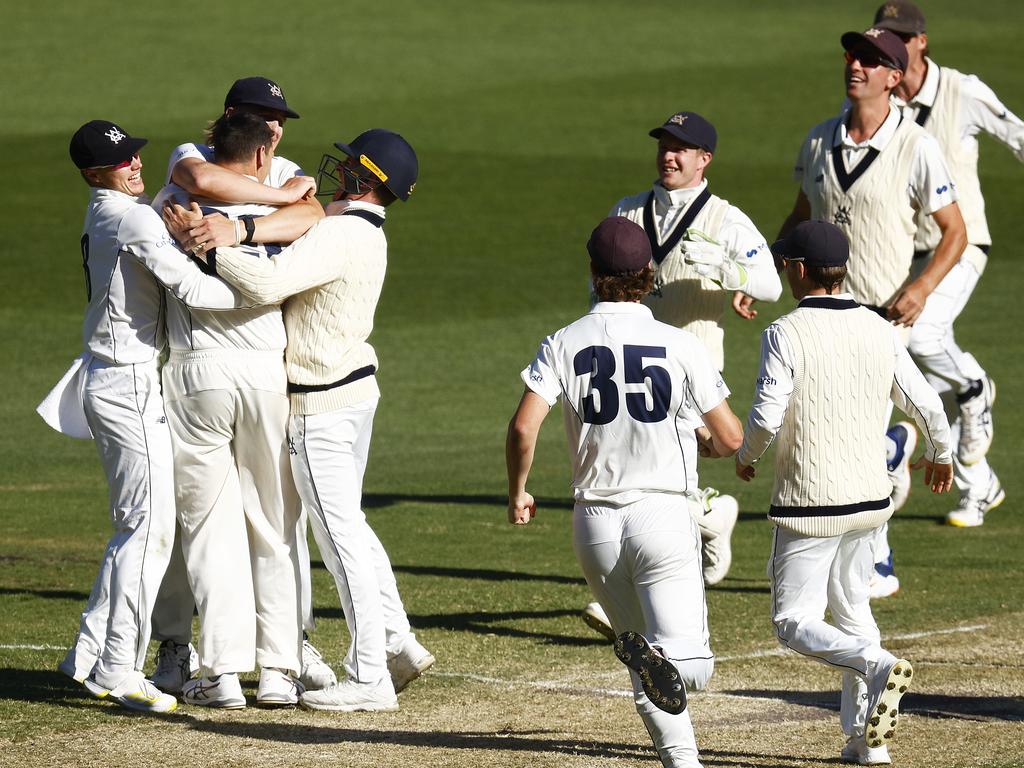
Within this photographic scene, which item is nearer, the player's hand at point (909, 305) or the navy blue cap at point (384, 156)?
the navy blue cap at point (384, 156)

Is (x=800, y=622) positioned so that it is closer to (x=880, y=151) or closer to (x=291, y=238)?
(x=291, y=238)

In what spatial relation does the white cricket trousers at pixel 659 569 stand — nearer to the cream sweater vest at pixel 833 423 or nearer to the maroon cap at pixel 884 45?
the cream sweater vest at pixel 833 423

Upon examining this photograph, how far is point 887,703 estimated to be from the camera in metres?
6.25

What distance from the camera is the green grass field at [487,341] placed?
7133 mm

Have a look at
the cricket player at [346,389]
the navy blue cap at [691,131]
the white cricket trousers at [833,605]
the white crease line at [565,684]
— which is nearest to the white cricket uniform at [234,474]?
the cricket player at [346,389]

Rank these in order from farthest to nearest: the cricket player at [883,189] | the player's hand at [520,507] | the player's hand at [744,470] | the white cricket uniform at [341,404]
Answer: the cricket player at [883,189]
the white cricket uniform at [341,404]
the player's hand at [744,470]
the player's hand at [520,507]

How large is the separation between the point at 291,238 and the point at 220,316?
1.41ft

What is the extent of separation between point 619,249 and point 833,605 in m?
1.71

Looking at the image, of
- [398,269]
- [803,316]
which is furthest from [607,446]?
[398,269]

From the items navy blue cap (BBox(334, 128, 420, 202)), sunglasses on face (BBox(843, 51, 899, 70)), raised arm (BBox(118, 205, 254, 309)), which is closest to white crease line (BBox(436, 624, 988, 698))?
raised arm (BBox(118, 205, 254, 309))

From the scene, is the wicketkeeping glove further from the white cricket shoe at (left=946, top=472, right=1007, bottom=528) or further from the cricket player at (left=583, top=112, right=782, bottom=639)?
the white cricket shoe at (left=946, top=472, right=1007, bottom=528)

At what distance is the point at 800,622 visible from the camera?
263 inches

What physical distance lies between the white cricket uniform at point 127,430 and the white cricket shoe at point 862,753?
2.82m

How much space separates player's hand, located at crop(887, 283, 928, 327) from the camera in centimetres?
913
